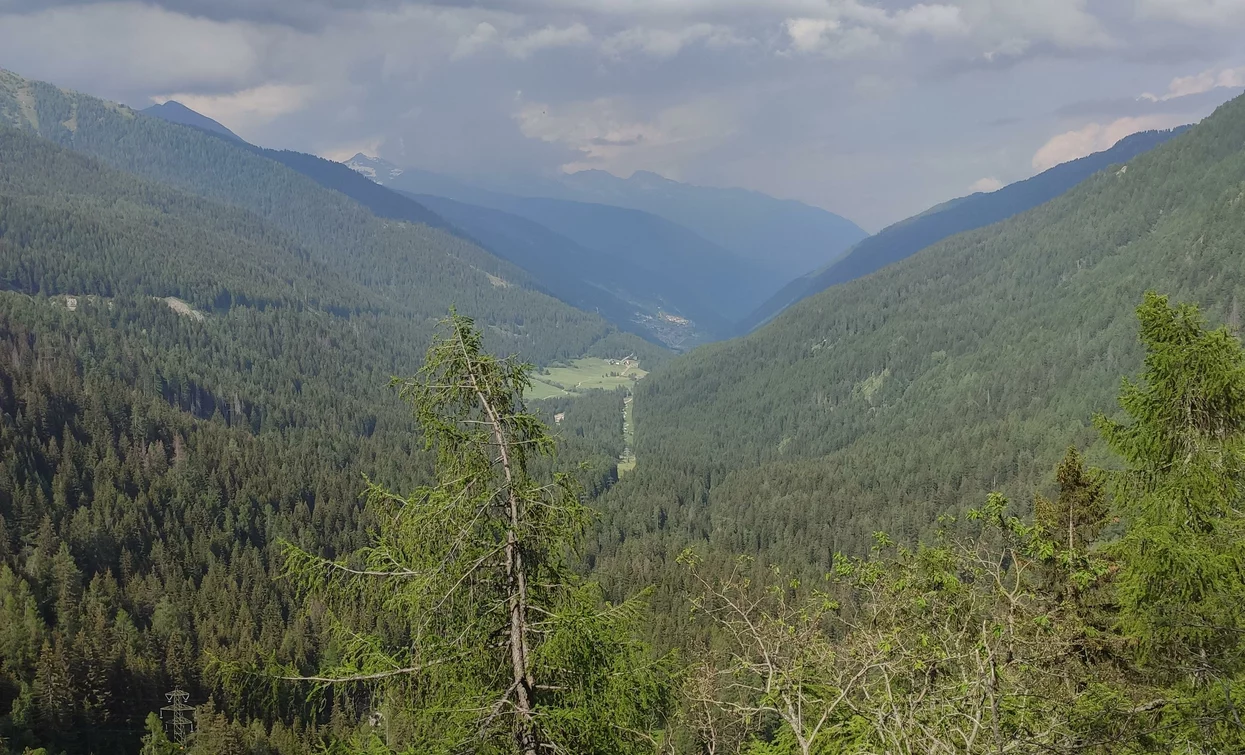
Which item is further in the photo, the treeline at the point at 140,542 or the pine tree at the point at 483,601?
the treeline at the point at 140,542

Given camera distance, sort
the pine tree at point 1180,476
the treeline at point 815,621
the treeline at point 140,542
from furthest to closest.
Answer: the treeline at point 140,542
the pine tree at point 1180,476
the treeline at point 815,621

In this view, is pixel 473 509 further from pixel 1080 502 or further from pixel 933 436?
pixel 933 436

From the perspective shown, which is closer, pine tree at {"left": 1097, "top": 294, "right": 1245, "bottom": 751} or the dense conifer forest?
the dense conifer forest

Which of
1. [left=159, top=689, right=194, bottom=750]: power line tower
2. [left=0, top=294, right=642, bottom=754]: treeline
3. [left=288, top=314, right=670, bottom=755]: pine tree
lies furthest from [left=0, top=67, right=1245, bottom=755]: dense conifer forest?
[left=159, top=689, right=194, bottom=750]: power line tower

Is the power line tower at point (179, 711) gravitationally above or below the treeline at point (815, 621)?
below

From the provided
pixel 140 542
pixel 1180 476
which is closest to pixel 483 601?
pixel 1180 476

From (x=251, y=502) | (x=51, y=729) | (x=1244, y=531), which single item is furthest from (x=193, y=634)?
(x=1244, y=531)

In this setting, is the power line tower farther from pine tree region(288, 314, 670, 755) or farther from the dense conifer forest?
pine tree region(288, 314, 670, 755)

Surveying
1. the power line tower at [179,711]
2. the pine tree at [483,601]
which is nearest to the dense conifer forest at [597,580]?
the pine tree at [483,601]

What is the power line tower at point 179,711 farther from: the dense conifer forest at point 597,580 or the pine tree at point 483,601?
the pine tree at point 483,601

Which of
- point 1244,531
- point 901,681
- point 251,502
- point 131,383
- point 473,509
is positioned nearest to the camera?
point 473,509

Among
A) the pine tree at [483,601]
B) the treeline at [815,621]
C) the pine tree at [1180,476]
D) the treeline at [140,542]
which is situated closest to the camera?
the treeline at [815,621]

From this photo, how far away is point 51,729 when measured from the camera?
56625 mm

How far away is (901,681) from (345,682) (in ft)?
32.5
